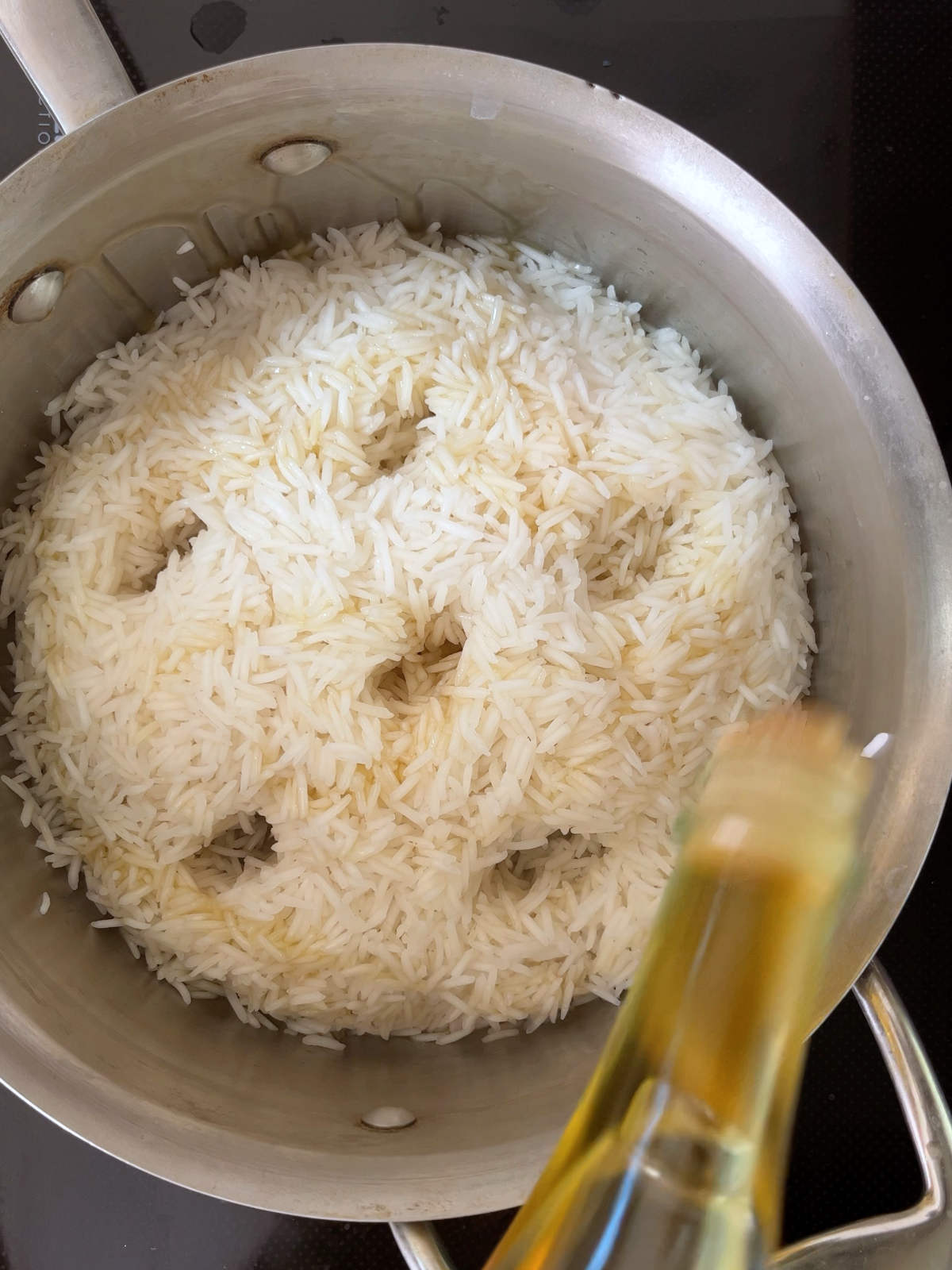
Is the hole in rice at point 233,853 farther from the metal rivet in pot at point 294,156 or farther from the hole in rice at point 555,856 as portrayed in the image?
the metal rivet in pot at point 294,156

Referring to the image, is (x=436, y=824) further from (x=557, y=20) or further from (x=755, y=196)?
(x=557, y=20)

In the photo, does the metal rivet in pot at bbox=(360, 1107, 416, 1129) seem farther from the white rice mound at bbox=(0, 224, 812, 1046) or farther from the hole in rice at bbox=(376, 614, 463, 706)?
the hole in rice at bbox=(376, 614, 463, 706)

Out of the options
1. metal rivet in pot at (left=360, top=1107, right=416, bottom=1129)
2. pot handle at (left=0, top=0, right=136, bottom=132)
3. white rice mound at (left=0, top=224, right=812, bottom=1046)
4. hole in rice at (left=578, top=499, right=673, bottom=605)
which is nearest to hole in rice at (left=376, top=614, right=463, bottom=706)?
white rice mound at (left=0, top=224, right=812, bottom=1046)

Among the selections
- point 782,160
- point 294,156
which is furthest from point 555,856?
point 782,160

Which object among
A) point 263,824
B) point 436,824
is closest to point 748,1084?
point 436,824

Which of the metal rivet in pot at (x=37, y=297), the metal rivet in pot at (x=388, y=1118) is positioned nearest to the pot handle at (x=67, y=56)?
the metal rivet in pot at (x=37, y=297)

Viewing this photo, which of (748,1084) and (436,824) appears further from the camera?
(436,824)
